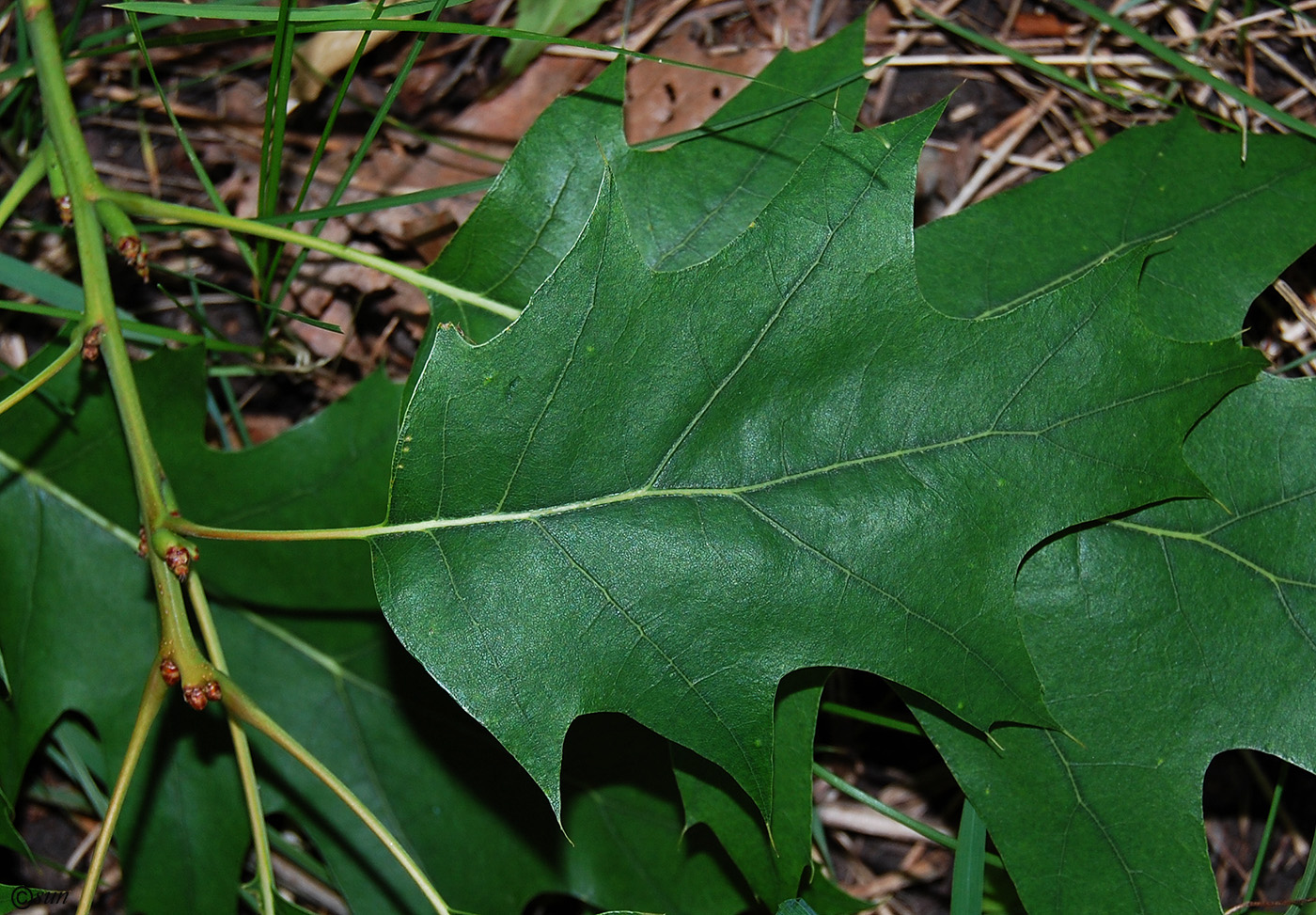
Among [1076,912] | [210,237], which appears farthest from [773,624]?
[210,237]

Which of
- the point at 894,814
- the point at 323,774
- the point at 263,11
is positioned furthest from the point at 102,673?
the point at 894,814

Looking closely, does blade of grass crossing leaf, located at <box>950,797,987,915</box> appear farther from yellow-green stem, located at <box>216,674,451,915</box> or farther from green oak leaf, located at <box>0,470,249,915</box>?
green oak leaf, located at <box>0,470,249,915</box>

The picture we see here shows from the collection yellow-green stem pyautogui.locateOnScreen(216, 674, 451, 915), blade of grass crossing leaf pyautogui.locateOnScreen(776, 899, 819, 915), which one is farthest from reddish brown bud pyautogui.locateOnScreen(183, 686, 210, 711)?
blade of grass crossing leaf pyautogui.locateOnScreen(776, 899, 819, 915)

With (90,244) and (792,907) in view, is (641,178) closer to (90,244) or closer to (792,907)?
(90,244)

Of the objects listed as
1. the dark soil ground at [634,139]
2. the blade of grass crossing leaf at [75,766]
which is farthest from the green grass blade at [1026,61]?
the blade of grass crossing leaf at [75,766]

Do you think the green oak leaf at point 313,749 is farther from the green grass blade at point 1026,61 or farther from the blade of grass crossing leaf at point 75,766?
the green grass blade at point 1026,61

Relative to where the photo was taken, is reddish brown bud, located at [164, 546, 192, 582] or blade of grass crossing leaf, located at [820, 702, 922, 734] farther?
blade of grass crossing leaf, located at [820, 702, 922, 734]
